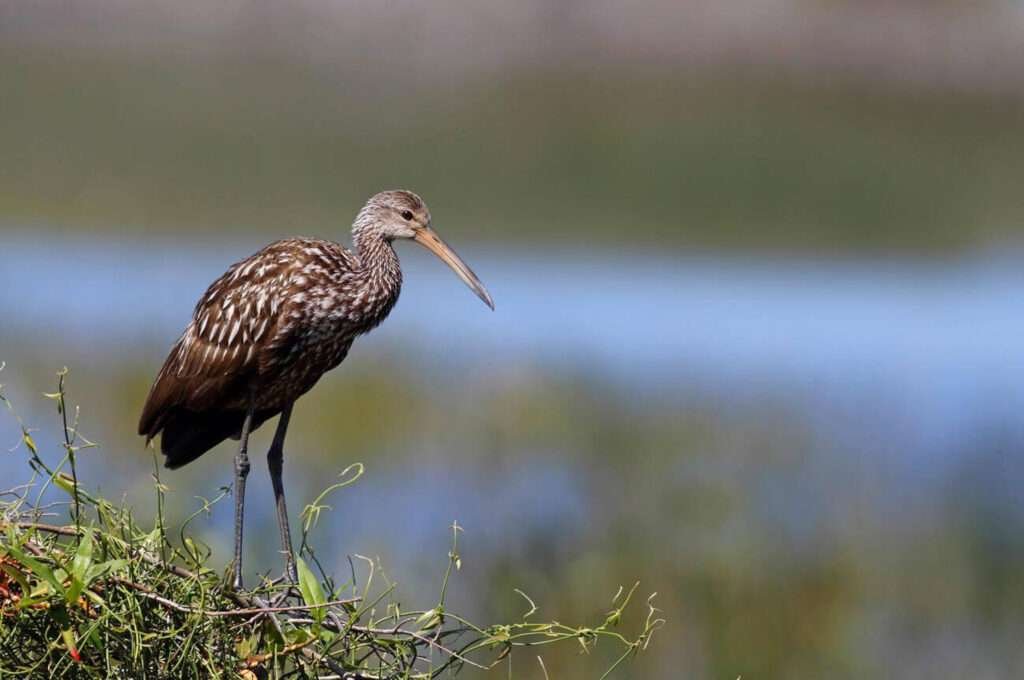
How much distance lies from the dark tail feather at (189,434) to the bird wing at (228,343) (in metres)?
0.07

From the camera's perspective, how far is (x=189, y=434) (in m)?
4.57

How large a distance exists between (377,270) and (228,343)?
0.41 m

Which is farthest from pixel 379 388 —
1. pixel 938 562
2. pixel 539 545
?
pixel 938 562

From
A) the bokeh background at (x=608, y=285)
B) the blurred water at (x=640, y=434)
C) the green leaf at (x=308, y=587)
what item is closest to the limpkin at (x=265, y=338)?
the blurred water at (x=640, y=434)

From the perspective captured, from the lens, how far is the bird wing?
4395mm

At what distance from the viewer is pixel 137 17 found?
50.5 ft

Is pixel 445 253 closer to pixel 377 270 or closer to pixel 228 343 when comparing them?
pixel 377 270

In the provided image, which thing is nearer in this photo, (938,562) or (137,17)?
(938,562)

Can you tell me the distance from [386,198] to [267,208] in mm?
6841

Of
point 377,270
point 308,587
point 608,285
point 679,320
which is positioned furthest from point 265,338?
point 608,285

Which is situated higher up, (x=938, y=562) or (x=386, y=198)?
(x=386, y=198)

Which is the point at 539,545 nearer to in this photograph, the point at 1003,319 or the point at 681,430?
the point at 681,430

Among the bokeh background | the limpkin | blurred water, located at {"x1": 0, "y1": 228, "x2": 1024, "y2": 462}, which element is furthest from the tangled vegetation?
blurred water, located at {"x1": 0, "y1": 228, "x2": 1024, "y2": 462}

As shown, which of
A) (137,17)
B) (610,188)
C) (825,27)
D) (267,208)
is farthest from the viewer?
(825,27)
